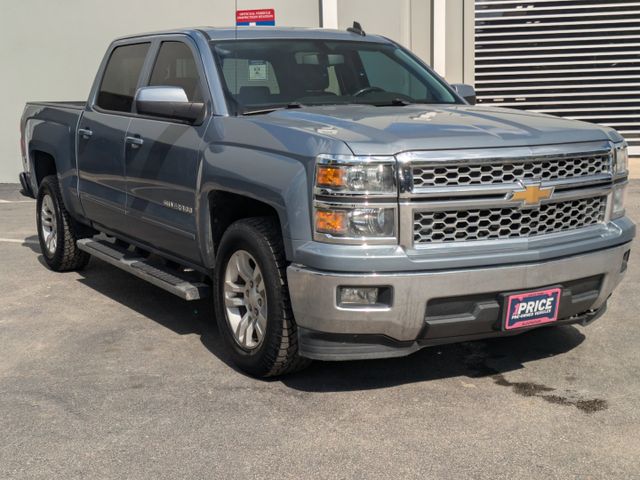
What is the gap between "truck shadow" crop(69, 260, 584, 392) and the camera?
4.88 metres

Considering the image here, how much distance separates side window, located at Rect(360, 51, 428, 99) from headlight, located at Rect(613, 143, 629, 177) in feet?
4.90

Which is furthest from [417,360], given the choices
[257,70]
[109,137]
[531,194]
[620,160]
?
[109,137]

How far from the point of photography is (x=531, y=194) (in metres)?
4.46

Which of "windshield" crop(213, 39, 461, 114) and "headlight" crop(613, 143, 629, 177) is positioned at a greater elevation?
"windshield" crop(213, 39, 461, 114)

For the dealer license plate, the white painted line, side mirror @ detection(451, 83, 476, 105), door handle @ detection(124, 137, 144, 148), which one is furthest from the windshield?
the white painted line

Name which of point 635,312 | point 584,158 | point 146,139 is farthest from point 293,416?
point 635,312

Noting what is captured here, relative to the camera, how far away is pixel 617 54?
14.9 m

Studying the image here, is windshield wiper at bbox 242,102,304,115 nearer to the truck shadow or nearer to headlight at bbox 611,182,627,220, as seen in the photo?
the truck shadow

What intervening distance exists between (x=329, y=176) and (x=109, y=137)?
107 inches

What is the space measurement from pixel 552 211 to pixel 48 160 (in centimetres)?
493

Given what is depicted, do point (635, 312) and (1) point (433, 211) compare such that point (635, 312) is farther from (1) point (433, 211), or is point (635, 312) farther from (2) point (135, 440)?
(2) point (135, 440)

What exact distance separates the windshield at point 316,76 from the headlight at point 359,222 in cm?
127

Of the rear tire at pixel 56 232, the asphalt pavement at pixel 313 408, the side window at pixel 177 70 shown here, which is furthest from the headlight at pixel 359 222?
the rear tire at pixel 56 232

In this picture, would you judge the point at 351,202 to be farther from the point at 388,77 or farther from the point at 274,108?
the point at 388,77
